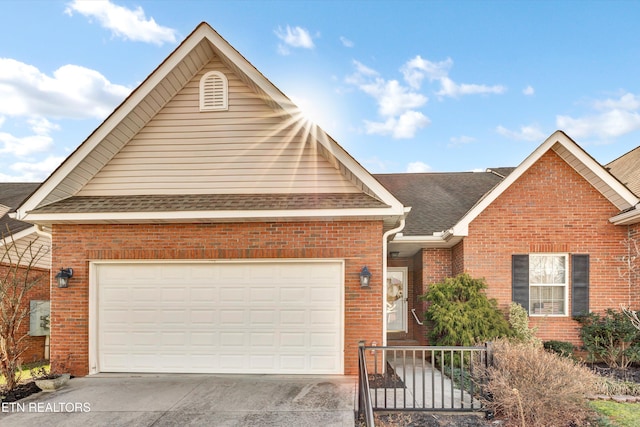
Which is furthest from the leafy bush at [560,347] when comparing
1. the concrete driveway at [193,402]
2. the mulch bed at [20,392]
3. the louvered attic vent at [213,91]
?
the mulch bed at [20,392]

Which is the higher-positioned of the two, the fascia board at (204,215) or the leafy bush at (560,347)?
the fascia board at (204,215)

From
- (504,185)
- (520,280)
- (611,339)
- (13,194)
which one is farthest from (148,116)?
(13,194)

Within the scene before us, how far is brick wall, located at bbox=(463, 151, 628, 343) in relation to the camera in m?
10.0

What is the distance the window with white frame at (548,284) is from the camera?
402 inches

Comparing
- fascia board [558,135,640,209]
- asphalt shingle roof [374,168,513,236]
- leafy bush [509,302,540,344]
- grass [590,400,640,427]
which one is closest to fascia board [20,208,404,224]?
asphalt shingle roof [374,168,513,236]

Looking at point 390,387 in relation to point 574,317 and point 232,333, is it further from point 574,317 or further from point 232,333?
point 574,317

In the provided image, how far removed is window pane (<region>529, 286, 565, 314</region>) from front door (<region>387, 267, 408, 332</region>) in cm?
430

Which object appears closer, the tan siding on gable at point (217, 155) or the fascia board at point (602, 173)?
the tan siding on gable at point (217, 155)

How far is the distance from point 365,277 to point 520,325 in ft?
15.3

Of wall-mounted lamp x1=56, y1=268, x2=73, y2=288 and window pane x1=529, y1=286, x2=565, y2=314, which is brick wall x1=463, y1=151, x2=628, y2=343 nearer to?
window pane x1=529, y1=286, x2=565, y2=314

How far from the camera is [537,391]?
5719mm

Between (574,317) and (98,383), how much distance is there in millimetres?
10625

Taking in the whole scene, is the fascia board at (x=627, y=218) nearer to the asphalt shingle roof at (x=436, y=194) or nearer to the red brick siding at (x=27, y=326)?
the asphalt shingle roof at (x=436, y=194)

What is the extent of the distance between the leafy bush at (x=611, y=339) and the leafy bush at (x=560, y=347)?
0.40 meters
